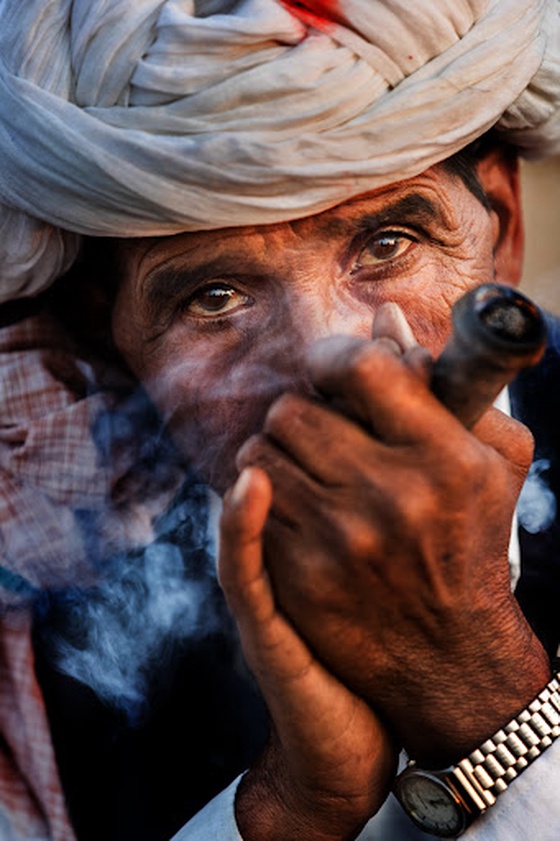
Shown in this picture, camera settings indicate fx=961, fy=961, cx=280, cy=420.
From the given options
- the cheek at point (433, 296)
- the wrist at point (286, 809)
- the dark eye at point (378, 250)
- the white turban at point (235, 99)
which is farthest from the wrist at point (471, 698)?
the white turban at point (235, 99)

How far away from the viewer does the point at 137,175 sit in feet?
6.46

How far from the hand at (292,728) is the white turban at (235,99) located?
0.77m

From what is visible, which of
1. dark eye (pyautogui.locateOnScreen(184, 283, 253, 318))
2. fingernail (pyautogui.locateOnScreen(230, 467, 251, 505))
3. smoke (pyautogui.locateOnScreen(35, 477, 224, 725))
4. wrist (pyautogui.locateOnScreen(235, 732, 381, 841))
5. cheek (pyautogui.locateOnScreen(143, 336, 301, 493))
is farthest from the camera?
smoke (pyautogui.locateOnScreen(35, 477, 224, 725))

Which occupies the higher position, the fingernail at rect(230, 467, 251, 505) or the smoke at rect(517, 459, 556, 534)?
the fingernail at rect(230, 467, 251, 505)

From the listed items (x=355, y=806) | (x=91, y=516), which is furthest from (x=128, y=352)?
(x=355, y=806)

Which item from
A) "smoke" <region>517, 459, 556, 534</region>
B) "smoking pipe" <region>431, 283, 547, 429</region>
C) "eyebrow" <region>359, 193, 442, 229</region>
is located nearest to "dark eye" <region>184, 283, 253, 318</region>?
"eyebrow" <region>359, 193, 442, 229</region>

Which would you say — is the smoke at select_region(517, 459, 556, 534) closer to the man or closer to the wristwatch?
the man

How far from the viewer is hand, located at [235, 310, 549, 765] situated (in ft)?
4.73

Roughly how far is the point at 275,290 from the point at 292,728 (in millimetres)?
895

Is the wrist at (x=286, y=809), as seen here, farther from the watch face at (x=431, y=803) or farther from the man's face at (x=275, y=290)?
the man's face at (x=275, y=290)

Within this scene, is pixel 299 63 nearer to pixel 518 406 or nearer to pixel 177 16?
pixel 177 16

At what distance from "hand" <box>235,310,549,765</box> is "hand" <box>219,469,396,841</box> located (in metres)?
0.04

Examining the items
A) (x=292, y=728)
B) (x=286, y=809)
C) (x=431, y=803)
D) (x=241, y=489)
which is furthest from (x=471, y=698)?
(x=241, y=489)

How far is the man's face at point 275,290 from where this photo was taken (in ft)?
6.64
